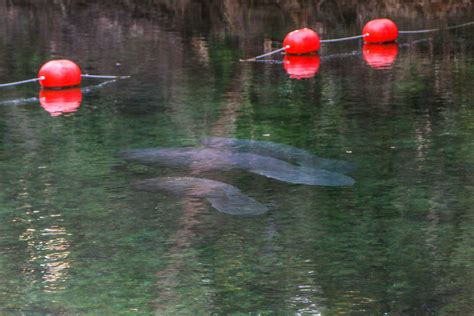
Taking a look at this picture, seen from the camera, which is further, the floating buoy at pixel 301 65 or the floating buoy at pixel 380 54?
the floating buoy at pixel 380 54

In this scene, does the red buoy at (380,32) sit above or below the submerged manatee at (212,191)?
above

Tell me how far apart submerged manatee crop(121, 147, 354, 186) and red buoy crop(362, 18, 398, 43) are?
11163 mm

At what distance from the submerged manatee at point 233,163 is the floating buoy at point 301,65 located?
6.55 metres

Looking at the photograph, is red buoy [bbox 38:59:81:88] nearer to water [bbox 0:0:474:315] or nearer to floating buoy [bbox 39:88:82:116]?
floating buoy [bbox 39:88:82:116]

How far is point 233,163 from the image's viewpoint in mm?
11297

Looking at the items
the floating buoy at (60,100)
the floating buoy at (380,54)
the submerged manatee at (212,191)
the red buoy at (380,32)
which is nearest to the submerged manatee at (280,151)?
the submerged manatee at (212,191)

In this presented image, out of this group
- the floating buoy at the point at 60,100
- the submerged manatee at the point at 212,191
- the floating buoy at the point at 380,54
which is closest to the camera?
the submerged manatee at the point at 212,191

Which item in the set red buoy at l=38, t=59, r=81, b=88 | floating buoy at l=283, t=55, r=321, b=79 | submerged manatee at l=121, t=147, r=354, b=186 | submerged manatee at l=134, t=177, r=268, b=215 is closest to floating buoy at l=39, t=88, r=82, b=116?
red buoy at l=38, t=59, r=81, b=88

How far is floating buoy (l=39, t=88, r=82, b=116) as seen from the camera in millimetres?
15289

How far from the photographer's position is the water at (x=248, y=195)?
7.22 meters

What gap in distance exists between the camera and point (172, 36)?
25.4 metres

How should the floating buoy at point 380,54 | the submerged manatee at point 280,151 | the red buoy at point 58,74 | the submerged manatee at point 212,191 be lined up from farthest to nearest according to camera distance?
the floating buoy at point 380,54, the red buoy at point 58,74, the submerged manatee at point 280,151, the submerged manatee at point 212,191

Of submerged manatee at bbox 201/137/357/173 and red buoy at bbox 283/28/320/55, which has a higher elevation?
red buoy at bbox 283/28/320/55

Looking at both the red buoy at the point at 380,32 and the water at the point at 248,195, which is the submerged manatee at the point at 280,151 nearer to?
the water at the point at 248,195
